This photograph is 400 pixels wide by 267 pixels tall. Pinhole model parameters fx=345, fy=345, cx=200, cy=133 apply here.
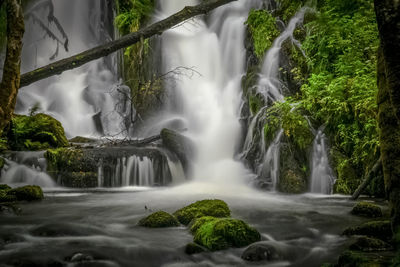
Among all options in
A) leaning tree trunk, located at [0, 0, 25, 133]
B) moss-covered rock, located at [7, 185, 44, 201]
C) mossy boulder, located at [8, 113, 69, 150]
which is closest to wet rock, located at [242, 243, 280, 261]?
leaning tree trunk, located at [0, 0, 25, 133]

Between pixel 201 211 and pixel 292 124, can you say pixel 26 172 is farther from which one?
pixel 292 124

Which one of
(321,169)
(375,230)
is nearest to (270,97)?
(321,169)

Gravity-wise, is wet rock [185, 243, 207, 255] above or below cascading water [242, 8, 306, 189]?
below

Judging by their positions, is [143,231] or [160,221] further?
[160,221]

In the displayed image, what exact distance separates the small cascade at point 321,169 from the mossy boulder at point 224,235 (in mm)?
4423

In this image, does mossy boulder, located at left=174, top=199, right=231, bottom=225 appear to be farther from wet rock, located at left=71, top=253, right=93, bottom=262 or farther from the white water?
the white water

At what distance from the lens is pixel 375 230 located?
443cm

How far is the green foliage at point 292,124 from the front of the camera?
8945mm

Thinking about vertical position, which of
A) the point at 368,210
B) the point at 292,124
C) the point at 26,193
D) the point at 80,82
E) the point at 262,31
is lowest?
the point at 368,210

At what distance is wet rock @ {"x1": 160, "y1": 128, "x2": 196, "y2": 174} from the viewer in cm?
1132

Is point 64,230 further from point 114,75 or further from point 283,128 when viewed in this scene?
point 114,75

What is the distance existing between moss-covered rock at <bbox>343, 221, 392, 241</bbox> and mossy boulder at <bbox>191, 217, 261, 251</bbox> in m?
1.38

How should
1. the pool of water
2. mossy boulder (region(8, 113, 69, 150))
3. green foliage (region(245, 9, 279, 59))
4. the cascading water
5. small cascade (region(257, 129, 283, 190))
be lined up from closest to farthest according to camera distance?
the pool of water → small cascade (region(257, 129, 283, 190)) → the cascading water → mossy boulder (region(8, 113, 69, 150)) → green foliage (region(245, 9, 279, 59))

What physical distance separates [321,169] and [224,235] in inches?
198
